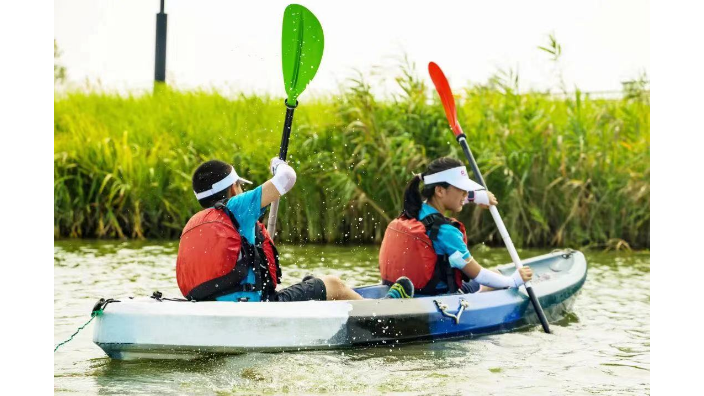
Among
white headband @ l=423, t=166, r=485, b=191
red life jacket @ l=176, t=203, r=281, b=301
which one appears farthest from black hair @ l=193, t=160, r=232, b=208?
white headband @ l=423, t=166, r=485, b=191

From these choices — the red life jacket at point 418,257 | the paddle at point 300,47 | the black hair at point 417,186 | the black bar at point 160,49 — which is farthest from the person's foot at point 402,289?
the black bar at point 160,49

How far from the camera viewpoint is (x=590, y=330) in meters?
6.43

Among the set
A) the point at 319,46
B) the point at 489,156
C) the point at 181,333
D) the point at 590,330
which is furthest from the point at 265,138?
the point at 181,333

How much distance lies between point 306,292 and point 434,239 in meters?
0.81

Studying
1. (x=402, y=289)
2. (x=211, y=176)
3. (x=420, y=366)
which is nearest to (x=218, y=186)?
(x=211, y=176)

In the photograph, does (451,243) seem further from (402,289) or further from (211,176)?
(211,176)

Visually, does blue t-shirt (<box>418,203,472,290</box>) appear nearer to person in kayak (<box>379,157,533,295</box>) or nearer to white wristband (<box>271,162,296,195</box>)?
person in kayak (<box>379,157,533,295</box>)

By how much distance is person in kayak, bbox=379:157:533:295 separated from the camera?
5934 mm

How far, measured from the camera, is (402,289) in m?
5.88

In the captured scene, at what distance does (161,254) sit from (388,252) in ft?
13.3

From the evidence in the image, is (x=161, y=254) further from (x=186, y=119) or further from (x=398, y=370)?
(x=398, y=370)

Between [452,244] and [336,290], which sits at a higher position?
[452,244]

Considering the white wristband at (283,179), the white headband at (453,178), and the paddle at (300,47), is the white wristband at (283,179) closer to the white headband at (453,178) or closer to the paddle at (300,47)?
the white headband at (453,178)

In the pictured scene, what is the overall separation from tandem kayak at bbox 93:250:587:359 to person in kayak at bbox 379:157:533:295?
0.19 m
